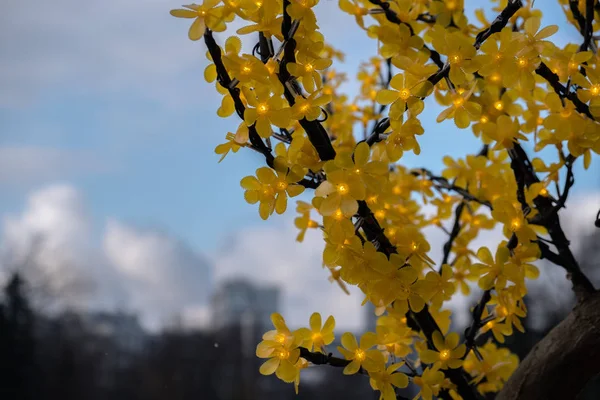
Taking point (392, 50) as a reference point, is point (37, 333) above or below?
above

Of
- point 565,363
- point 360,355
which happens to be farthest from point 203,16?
point 565,363

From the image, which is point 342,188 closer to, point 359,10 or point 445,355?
point 445,355

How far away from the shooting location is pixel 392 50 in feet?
2.80

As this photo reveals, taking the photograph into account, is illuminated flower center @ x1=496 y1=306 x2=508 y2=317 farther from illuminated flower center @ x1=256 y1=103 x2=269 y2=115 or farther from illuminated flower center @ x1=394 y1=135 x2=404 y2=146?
illuminated flower center @ x1=256 y1=103 x2=269 y2=115

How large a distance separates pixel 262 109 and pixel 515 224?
40 centimetres

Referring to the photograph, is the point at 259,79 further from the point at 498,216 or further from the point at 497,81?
the point at 497,81

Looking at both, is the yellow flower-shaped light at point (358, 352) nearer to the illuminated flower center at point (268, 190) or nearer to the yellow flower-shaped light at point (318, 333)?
the yellow flower-shaped light at point (318, 333)

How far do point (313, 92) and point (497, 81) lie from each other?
1.56 ft

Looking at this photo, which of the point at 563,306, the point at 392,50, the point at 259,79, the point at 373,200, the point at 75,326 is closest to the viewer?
the point at 259,79

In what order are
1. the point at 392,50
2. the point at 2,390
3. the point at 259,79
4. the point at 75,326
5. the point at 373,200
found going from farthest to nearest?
the point at 75,326, the point at 2,390, the point at 392,50, the point at 373,200, the point at 259,79

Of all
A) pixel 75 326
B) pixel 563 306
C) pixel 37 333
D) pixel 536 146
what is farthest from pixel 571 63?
pixel 75 326

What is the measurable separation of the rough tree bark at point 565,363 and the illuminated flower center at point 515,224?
0.19 metres

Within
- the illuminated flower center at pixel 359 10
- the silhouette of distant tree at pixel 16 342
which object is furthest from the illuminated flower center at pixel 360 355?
the silhouette of distant tree at pixel 16 342

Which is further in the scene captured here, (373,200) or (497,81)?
(497,81)
